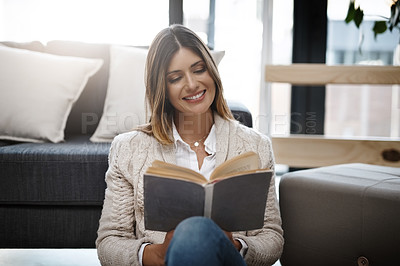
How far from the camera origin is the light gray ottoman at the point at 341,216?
1275mm

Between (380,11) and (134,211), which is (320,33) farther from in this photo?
(134,211)

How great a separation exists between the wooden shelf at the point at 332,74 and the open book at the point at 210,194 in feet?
5.69

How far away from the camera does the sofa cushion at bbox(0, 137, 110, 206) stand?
1.55 m

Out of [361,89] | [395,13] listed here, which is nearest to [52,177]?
[395,13]

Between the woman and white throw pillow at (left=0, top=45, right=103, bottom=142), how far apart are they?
0.67m

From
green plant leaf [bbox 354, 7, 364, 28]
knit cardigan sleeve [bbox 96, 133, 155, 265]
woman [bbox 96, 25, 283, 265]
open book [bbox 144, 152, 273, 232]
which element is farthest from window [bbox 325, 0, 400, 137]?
open book [bbox 144, 152, 273, 232]

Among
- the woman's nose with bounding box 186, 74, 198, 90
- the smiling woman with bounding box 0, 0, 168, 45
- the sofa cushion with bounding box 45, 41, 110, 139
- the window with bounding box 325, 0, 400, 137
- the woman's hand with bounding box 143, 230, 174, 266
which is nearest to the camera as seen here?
the woman's hand with bounding box 143, 230, 174, 266

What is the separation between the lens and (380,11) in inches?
128

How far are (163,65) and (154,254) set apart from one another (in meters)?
0.54

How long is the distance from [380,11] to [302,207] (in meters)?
2.33

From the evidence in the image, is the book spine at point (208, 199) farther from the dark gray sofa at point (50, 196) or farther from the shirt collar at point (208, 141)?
the dark gray sofa at point (50, 196)

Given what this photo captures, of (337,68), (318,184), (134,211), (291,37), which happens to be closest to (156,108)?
(134,211)

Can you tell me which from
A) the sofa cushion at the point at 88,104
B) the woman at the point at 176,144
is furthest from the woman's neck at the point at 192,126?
the sofa cushion at the point at 88,104

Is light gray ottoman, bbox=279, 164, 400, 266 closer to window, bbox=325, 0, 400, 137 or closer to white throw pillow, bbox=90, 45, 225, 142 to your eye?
white throw pillow, bbox=90, 45, 225, 142
